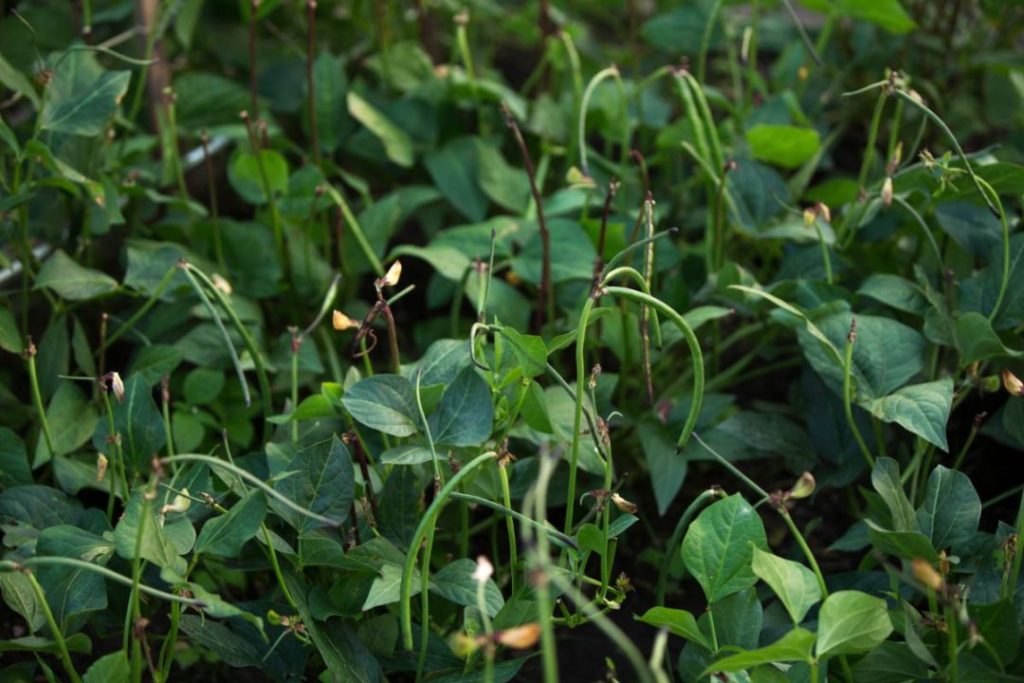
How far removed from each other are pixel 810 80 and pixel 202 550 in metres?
1.13

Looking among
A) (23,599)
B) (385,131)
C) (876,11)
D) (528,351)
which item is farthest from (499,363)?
(876,11)

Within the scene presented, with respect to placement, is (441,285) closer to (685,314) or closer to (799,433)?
(685,314)

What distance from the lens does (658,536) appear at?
1093mm

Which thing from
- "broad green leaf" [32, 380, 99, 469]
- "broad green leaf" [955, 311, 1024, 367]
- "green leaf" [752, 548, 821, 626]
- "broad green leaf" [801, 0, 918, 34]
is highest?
"broad green leaf" [801, 0, 918, 34]

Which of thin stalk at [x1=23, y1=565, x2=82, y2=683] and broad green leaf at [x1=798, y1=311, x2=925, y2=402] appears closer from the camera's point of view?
thin stalk at [x1=23, y1=565, x2=82, y2=683]

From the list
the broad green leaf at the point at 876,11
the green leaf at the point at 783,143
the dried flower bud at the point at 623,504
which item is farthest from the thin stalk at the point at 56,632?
the broad green leaf at the point at 876,11

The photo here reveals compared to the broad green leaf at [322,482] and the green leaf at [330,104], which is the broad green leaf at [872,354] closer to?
the broad green leaf at [322,482]

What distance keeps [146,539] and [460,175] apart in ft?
2.32

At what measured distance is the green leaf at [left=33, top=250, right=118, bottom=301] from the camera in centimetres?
102

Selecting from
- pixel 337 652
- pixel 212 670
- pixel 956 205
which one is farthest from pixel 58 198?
pixel 956 205

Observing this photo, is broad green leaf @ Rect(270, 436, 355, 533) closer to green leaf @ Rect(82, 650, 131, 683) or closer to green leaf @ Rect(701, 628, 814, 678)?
green leaf @ Rect(82, 650, 131, 683)

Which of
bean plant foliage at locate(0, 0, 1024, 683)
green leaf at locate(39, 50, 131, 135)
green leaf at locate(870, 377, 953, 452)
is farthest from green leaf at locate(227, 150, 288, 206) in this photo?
green leaf at locate(870, 377, 953, 452)

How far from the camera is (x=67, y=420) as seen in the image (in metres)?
0.98

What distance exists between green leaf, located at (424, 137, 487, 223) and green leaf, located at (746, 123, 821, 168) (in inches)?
12.4
